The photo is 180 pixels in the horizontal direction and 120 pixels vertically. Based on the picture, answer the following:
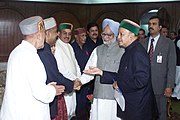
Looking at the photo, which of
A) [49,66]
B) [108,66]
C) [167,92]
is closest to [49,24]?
[49,66]

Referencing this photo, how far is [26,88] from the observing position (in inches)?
87.0

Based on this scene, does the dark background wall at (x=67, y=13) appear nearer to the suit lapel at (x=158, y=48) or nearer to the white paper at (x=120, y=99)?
the suit lapel at (x=158, y=48)

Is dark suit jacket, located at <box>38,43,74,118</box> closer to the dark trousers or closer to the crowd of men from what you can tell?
the crowd of men

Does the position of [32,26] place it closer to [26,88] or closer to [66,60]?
[26,88]

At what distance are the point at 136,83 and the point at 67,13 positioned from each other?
6.06 metres

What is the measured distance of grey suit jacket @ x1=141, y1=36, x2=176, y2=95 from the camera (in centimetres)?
349

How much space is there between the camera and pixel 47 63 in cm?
266

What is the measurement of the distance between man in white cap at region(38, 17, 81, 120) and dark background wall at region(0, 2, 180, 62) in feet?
16.1

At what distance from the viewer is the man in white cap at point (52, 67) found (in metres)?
2.66

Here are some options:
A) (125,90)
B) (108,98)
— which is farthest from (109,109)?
(125,90)

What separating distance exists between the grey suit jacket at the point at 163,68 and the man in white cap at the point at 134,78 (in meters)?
0.77

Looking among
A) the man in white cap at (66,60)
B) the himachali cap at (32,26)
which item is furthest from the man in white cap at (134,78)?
the man in white cap at (66,60)

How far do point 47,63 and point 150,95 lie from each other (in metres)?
1.02

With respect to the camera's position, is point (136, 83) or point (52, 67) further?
point (52, 67)
